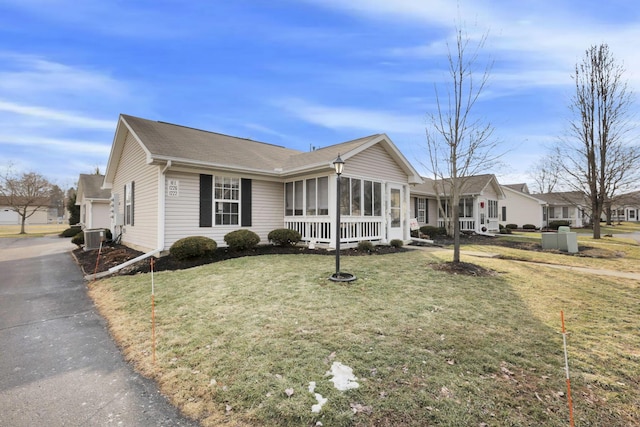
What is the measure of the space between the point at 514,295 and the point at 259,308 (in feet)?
16.4

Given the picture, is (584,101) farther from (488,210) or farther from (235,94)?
(235,94)

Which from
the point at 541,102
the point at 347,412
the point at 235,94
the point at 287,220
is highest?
the point at 235,94

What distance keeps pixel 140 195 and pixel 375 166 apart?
31.7 feet

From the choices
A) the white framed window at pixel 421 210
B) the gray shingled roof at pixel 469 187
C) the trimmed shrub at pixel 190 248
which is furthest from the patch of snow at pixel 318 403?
the white framed window at pixel 421 210

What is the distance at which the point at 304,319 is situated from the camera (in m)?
4.59

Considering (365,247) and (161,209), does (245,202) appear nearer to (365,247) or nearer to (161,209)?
(161,209)

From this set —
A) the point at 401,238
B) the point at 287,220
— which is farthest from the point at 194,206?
the point at 401,238

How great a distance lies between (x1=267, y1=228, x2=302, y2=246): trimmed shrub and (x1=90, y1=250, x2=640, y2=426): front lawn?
167 inches

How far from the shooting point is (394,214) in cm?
1359

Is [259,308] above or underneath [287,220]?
underneath

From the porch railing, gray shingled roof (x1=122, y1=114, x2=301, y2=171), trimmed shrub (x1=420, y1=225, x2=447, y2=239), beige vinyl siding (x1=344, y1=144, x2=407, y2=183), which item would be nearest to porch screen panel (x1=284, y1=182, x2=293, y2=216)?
the porch railing

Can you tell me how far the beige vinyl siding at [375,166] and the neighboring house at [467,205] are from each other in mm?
8172

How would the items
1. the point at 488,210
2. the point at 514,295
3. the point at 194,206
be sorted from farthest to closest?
1. the point at 488,210
2. the point at 194,206
3. the point at 514,295

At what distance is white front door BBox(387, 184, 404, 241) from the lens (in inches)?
518
